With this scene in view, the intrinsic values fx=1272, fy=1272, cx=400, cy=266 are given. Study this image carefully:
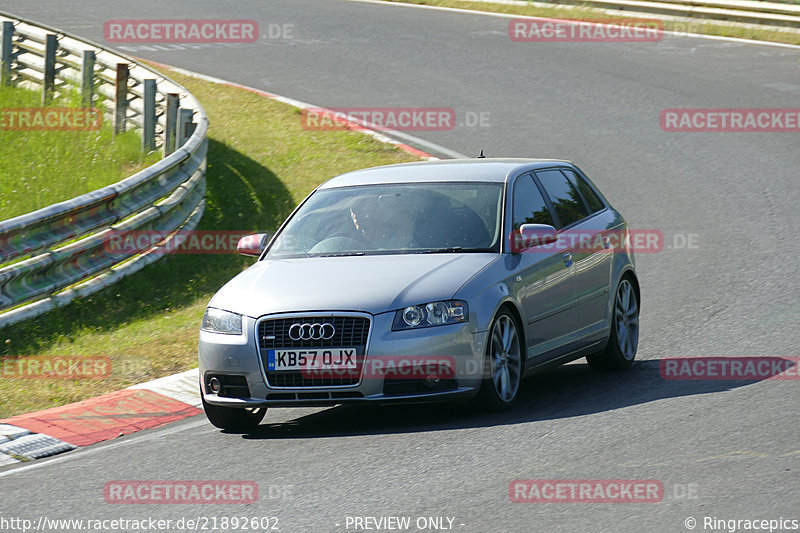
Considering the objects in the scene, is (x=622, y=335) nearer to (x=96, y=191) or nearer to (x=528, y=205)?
(x=528, y=205)

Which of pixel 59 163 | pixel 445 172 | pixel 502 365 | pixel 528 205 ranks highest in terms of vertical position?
pixel 445 172

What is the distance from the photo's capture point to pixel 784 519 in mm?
5531

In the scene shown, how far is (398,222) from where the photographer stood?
8.75 metres

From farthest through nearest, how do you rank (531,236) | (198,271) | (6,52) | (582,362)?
1. (6,52)
2. (198,271)
3. (582,362)
4. (531,236)

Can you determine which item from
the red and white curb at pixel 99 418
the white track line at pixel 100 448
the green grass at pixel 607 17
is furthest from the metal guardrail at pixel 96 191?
the green grass at pixel 607 17

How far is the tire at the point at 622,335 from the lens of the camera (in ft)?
31.6

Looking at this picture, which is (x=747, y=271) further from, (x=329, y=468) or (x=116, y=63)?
(x=116, y=63)

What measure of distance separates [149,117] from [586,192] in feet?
25.6

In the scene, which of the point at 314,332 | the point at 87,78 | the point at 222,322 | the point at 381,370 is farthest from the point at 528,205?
the point at 87,78

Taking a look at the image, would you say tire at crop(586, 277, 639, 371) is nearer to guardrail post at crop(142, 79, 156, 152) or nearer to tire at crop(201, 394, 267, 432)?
tire at crop(201, 394, 267, 432)

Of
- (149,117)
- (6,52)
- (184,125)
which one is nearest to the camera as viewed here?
(184,125)

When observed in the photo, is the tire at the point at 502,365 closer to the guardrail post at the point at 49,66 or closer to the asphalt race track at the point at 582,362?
the asphalt race track at the point at 582,362

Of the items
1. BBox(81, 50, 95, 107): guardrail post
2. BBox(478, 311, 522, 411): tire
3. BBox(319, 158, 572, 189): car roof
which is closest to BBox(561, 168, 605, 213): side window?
BBox(319, 158, 572, 189): car roof

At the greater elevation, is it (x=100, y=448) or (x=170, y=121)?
(x=100, y=448)
